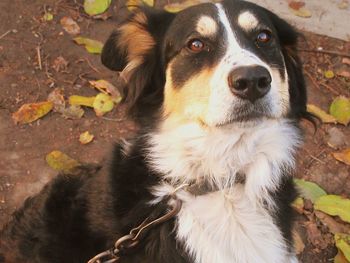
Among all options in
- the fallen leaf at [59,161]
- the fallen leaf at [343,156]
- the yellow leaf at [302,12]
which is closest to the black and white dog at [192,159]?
the fallen leaf at [59,161]

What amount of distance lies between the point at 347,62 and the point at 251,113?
299 cm

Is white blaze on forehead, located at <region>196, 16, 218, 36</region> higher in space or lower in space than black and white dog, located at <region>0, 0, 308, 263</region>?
higher

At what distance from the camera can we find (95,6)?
5.31 meters

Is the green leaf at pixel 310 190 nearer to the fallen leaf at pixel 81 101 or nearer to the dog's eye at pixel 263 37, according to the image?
the dog's eye at pixel 263 37

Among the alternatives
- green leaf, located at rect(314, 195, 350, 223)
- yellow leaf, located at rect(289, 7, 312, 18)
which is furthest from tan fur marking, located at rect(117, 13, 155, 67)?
yellow leaf, located at rect(289, 7, 312, 18)

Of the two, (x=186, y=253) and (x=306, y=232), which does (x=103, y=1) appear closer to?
(x=306, y=232)

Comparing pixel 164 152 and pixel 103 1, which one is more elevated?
pixel 164 152

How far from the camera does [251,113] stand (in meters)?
2.62

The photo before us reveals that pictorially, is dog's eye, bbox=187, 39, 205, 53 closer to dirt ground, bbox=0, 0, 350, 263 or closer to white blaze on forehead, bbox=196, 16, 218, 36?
white blaze on forehead, bbox=196, 16, 218, 36

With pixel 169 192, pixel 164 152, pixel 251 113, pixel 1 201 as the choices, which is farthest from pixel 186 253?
pixel 1 201

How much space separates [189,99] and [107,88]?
204 cm

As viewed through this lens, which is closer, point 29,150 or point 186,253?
point 186,253

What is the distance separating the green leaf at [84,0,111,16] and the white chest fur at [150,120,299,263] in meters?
2.73

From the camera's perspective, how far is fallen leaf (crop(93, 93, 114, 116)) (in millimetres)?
4637
